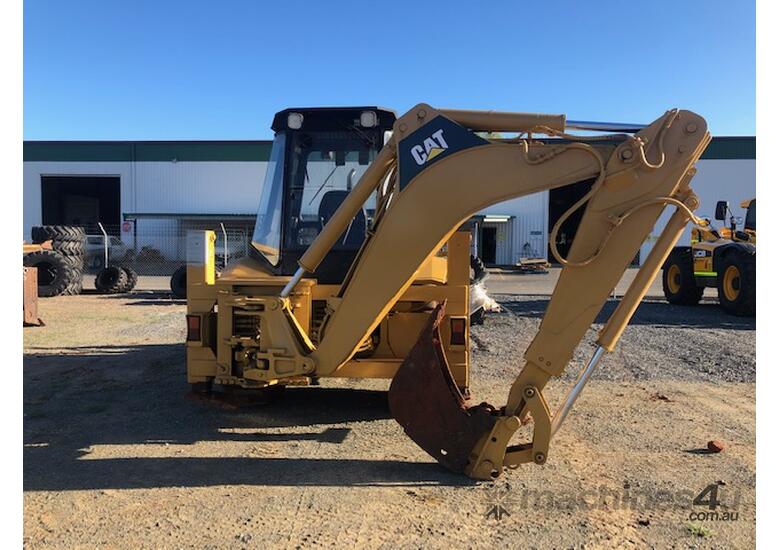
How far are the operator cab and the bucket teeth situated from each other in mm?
1785

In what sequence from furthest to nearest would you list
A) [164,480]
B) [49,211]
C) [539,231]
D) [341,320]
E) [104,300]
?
[49,211], [539,231], [104,300], [341,320], [164,480]

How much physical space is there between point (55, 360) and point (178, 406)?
3.26m

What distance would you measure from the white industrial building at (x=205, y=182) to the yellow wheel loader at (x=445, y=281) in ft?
96.1

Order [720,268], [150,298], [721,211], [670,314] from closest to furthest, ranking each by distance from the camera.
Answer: [670,314], [720,268], [721,211], [150,298]

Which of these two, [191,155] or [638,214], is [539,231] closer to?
[191,155]

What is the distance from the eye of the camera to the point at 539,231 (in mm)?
33938

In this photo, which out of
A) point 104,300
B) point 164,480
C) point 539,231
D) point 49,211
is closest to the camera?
point 164,480

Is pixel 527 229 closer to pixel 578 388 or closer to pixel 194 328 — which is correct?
pixel 194 328

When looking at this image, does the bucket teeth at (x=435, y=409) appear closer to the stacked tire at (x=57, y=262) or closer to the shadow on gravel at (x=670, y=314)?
the shadow on gravel at (x=670, y=314)

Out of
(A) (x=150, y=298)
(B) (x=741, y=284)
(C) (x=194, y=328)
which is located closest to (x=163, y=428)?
(C) (x=194, y=328)

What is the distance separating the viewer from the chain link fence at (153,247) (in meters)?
23.9

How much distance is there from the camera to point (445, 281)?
5090 millimetres

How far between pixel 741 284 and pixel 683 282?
248 cm

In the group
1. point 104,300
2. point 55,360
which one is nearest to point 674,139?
point 55,360
